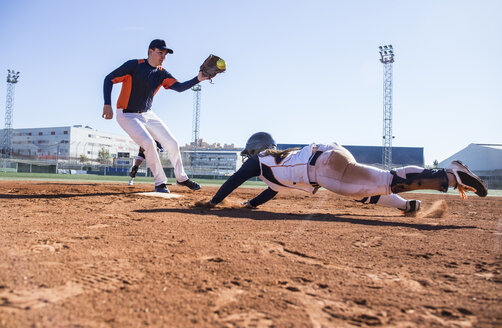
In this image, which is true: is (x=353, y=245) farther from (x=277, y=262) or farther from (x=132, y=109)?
(x=132, y=109)

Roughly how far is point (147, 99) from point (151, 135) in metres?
0.58

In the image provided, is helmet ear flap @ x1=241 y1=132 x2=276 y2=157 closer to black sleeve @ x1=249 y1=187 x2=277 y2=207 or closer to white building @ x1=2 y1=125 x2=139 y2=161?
black sleeve @ x1=249 y1=187 x2=277 y2=207

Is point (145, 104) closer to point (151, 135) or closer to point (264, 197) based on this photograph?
point (151, 135)

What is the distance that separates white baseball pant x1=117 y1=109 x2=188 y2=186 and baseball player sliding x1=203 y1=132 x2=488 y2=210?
2.08m

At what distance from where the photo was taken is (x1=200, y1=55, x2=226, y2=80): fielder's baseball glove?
5.42m

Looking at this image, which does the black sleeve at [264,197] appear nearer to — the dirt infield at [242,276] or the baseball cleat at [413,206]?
the baseball cleat at [413,206]

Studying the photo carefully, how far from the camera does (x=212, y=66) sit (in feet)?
17.9

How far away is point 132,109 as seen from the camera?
5301 mm

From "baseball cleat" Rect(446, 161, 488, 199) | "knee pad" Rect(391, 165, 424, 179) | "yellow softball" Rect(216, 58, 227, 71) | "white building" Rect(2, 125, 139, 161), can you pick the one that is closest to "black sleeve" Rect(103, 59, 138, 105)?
"yellow softball" Rect(216, 58, 227, 71)

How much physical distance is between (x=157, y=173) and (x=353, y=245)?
3930 mm

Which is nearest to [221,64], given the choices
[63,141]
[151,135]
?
[151,135]

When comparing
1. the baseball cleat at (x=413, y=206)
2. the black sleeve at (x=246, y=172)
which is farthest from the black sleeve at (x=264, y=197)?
the baseball cleat at (x=413, y=206)

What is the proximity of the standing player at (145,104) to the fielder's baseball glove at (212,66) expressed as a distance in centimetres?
10

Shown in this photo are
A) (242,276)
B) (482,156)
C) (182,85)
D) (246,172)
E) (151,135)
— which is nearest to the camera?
(242,276)
